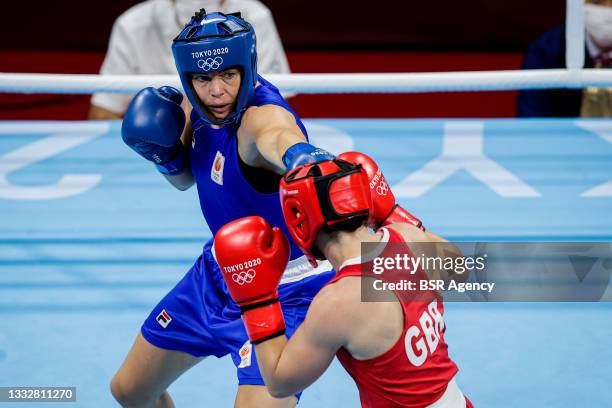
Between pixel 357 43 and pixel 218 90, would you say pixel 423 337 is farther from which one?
pixel 357 43

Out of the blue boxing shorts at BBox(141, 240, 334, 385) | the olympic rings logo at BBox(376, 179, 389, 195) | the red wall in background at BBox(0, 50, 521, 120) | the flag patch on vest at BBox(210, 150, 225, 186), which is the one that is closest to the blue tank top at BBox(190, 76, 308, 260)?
the flag patch on vest at BBox(210, 150, 225, 186)

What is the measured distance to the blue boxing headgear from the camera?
8.05 feet

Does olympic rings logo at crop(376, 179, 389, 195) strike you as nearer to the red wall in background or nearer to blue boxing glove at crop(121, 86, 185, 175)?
blue boxing glove at crop(121, 86, 185, 175)

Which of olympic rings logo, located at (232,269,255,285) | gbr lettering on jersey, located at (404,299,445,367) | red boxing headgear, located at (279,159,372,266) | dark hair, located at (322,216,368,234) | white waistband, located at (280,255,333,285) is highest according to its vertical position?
red boxing headgear, located at (279,159,372,266)

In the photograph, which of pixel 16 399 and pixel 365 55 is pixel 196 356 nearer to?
pixel 16 399

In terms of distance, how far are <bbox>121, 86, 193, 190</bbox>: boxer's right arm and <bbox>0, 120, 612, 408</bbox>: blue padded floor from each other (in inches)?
30.2

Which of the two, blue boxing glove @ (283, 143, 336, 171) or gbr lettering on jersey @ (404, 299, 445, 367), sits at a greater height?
blue boxing glove @ (283, 143, 336, 171)

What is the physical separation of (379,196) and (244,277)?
45 cm

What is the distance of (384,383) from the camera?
210cm

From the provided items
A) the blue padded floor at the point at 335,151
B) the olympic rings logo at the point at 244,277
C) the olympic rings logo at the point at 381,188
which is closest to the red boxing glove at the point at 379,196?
the olympic rings logo at the point at 381,188

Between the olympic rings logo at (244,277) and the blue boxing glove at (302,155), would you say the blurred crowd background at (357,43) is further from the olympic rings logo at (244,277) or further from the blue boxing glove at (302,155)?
the olympic rings logo at (244,277)

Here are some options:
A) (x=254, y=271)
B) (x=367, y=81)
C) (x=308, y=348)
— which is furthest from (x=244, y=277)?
(x=367, y=81)

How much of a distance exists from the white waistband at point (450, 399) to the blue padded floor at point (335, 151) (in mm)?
729

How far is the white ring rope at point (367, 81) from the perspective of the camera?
3.89 m
